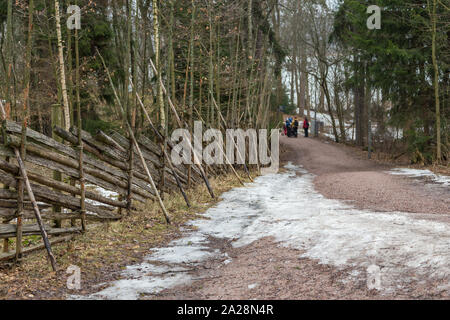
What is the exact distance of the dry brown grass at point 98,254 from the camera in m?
3.14

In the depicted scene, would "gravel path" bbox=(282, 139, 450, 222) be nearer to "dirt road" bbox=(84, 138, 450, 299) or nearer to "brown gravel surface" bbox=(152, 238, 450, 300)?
"dirt road" bbox=(84, 138, 450, 299)

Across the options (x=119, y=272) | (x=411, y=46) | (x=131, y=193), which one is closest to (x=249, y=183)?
Result: (x=131, y=193)

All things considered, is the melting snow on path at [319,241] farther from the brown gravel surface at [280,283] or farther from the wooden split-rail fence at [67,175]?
the wooden split-rail fence at [67,175]

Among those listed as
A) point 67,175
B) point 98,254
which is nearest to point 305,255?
point 98,254

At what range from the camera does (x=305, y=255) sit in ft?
12.4

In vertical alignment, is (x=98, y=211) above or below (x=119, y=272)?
above

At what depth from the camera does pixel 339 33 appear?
68.0 ft

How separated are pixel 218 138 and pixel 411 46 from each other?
359 inches

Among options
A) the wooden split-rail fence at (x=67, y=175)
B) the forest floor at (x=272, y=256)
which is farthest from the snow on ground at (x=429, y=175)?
the wooden split-rail fence at (x=67, y=175)

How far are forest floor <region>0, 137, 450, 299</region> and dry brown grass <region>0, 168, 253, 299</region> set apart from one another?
13mm

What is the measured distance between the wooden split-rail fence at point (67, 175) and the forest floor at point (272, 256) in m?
0.34

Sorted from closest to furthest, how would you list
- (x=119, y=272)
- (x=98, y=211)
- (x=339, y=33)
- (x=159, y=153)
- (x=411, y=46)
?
(x=119, y=272)
(x=98, y=211)
(x=159, y=153)
(x=411, y=46)
(x=339, y=33)
